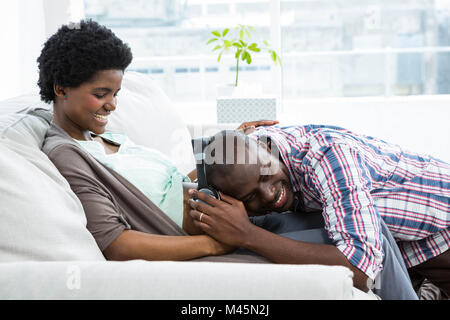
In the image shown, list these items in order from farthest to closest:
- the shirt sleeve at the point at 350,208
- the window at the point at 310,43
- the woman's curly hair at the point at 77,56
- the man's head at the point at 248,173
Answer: the window at the point at 310,43 < the woman's curly hair at the point at 77,56 < the man's head at the point at 248,173 < the shirt sleeve at the point at 350,208

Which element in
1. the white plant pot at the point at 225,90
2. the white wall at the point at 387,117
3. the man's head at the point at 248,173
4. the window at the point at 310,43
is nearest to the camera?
the man's head at the point at 248,173

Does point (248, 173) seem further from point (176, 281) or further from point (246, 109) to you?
point (246, 109)

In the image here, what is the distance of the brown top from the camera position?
1.13 m

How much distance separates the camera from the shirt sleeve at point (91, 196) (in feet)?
3.70

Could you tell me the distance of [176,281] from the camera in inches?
30.9

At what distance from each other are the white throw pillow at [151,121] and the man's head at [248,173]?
0.66m

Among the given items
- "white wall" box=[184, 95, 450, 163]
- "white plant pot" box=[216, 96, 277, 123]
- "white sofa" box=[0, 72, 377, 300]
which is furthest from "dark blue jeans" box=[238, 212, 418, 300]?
"white wall" box=[184, 95, 450, 163]

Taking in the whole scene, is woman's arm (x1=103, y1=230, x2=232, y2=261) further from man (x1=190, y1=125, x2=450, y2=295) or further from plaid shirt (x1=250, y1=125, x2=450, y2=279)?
plaid shirt (x1=250, y1=125, x2=450, y2=279)

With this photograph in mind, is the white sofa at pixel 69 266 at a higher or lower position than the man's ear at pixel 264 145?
lower

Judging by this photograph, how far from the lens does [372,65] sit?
495cm

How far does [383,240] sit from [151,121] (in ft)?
3.87

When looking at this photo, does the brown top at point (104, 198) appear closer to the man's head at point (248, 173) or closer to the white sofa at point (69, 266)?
the white sofa at point (69, 266)

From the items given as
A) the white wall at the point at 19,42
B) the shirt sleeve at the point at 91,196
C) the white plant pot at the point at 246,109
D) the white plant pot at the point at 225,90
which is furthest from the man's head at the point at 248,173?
the white wall at the point at 19,42

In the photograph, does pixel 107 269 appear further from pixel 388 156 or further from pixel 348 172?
pixel 388 156
